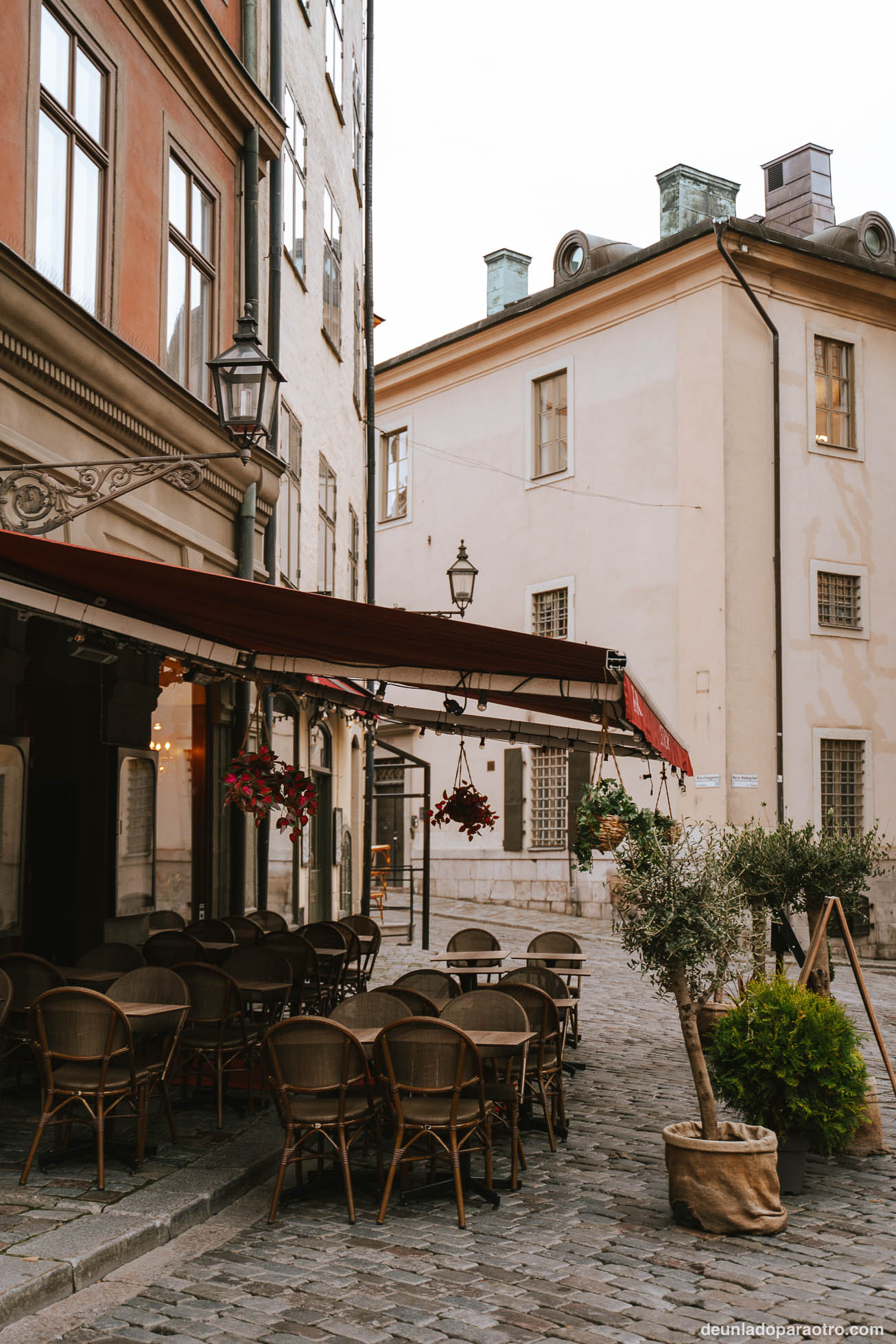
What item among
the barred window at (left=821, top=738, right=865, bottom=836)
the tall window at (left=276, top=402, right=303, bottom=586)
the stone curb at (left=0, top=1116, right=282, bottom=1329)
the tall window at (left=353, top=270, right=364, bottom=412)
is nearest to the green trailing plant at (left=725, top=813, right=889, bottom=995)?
the stone curb at (left=0, top=1116, right=282, bottom=1329)

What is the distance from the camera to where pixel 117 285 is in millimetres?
10102

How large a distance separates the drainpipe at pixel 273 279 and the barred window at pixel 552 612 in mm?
12015

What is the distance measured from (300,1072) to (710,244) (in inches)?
760

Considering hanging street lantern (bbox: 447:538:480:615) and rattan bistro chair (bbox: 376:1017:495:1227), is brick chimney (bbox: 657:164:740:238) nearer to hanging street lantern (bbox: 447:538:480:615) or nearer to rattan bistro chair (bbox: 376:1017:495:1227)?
hanging street lantern (bbox: 447:538:480:615)

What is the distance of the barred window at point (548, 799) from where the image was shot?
25.0 m

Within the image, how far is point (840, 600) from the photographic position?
23.8 metres

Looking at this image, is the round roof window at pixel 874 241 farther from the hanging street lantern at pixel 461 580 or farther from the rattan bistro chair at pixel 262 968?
the rattan bistro chair at pixel 262 968

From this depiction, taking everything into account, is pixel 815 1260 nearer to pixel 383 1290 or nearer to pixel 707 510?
pixel 383 1290

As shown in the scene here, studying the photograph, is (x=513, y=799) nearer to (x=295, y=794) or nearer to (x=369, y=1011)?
(x=295, y=794)

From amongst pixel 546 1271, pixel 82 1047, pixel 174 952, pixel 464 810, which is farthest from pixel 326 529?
pixel 546 1271

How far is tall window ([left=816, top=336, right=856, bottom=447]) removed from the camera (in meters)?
24.0

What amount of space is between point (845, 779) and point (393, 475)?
491 inches

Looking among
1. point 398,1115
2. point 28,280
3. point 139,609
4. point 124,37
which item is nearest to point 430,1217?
point 398,1115

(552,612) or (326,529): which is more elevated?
(326,529)
